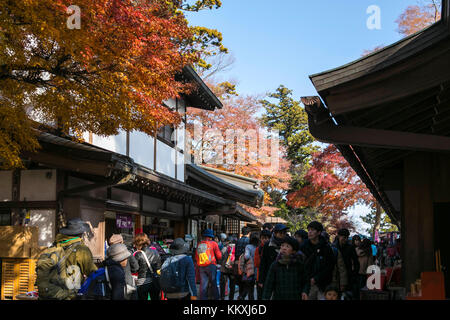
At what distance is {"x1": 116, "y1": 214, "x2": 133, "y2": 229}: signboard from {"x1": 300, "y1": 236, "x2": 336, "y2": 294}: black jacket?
753 centimetres

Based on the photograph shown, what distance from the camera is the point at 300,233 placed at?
9180 millimetres

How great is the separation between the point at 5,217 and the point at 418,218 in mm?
8602

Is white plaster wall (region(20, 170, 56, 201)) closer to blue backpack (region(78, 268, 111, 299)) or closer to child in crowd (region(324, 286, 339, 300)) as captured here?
blue backpack (region(78, 268, 111, 299))

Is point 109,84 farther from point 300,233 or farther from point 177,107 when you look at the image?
point 177,107

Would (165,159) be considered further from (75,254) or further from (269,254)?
(75,254)

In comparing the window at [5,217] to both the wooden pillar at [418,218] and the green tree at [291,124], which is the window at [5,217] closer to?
the wooden pillar at [418,218]

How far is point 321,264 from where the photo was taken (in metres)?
7.37

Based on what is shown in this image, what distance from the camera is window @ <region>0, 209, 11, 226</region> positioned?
443 inches

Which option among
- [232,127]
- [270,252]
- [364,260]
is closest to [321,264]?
[270,252]

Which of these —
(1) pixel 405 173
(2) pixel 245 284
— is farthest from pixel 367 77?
(2) pixel 245 284

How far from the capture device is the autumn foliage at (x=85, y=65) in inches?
303

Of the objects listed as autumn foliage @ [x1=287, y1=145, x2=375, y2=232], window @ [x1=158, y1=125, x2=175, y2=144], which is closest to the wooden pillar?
window @ [x1=158, y1=125, x2=175, y2=144]

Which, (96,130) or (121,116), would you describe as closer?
(121,116)

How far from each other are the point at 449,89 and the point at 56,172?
7965 millimetres
